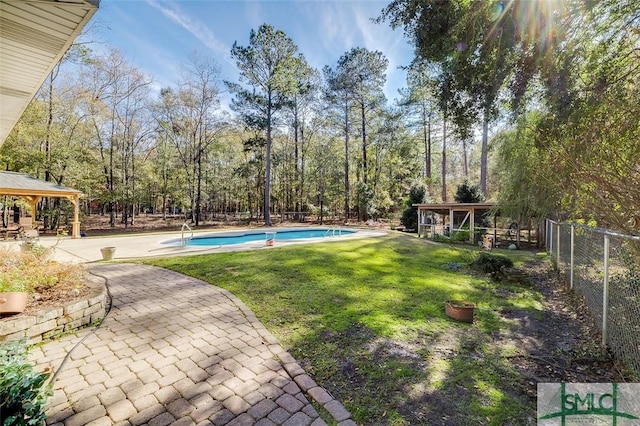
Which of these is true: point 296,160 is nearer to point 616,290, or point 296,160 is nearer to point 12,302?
point 12,302

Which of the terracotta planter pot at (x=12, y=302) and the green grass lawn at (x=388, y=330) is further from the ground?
the terracotta planter pot at (x=12, y=302)

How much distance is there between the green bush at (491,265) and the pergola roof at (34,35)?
8196 mm

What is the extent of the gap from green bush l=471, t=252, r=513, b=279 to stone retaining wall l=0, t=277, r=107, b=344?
7.71 meters

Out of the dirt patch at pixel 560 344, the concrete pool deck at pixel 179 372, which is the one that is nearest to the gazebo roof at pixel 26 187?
the concrete pool deck at pixel 179 372

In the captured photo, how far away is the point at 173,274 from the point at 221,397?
4451 millimetres

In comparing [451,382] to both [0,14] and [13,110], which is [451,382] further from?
[13,110]

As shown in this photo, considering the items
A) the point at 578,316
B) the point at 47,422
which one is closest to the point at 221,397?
the point at 47,422

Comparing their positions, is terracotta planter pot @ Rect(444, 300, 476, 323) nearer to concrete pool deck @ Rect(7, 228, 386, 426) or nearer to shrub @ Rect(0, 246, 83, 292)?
concrete pool deck @ Rect(7, 228, 386, 426)

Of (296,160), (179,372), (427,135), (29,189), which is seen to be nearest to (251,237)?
(29,189)

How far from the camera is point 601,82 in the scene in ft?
12.8

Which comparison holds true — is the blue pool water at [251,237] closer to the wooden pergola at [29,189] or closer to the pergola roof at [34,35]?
the wooden pergola at [29,189]

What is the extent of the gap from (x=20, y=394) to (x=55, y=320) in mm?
2158

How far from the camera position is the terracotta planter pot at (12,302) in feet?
9.90

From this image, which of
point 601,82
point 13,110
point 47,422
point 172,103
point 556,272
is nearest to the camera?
point 47,422
